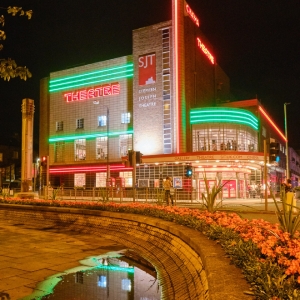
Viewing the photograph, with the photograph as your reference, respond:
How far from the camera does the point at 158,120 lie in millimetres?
39156

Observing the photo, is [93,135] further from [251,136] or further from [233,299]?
[233,299]

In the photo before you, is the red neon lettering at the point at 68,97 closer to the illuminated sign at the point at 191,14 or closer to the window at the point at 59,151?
the window at the point at 59,151

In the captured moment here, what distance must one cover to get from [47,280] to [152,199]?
1791 cm

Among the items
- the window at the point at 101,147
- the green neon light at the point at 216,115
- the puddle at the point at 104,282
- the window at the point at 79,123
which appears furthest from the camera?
the window at the point at 79,123

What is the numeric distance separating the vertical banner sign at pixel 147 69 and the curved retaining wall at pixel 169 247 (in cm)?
2554

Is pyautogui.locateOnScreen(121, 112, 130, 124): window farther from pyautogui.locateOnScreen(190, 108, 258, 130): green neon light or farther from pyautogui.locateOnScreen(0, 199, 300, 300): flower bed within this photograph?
pyautogui.locateOnScreen(0, 199, 300, 300): flower bed

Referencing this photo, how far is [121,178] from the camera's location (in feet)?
134

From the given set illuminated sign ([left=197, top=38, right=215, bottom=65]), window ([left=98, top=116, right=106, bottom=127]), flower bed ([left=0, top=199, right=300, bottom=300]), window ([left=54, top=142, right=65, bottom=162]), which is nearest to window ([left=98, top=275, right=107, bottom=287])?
flower bed ([left=0, top=199, right=300, bottom=300])

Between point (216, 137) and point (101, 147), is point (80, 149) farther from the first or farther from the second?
point (216, 137)

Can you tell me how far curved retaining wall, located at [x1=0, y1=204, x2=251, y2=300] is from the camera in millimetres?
4598

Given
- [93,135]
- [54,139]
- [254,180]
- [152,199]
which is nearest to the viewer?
[152,199]

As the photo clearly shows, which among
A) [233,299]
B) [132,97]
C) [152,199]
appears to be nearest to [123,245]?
[233,299]

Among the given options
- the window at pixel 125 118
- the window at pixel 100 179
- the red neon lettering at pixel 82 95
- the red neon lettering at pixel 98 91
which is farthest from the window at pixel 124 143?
the red neon lettering at pixel 82 95

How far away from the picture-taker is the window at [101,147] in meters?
44.6
